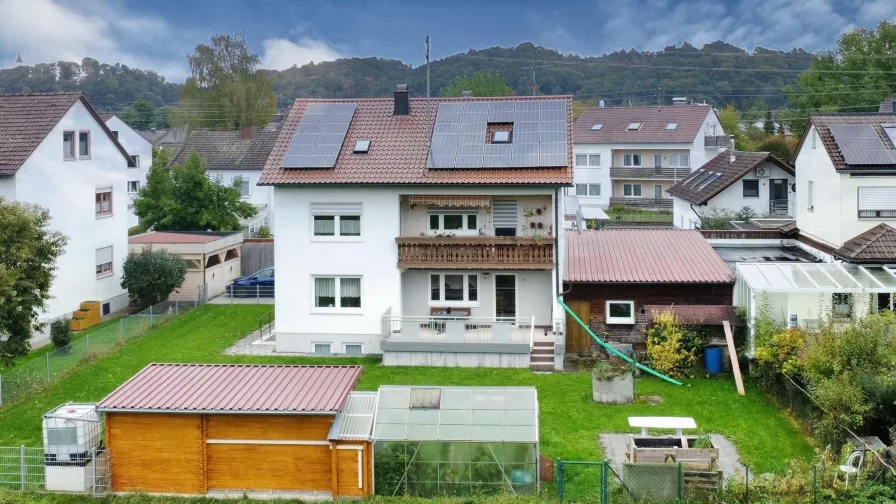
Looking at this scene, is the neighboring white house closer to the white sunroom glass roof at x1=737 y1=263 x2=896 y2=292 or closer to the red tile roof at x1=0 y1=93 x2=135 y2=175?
the red tile roof at x1=0 y1=93 x2=135 y2=175

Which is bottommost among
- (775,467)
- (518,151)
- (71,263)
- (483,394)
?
(775,467)

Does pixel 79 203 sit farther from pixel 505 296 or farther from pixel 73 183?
pixel 505 296

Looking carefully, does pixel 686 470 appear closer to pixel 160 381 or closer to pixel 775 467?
pixel 775 467

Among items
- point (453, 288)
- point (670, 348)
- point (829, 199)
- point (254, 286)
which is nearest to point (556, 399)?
point (670, 348)

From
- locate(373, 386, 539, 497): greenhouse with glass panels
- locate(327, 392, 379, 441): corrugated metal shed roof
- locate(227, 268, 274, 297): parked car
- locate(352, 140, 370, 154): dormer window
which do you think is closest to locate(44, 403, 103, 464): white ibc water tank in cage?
locate(327, 392, 379, 441): corrugated metal shed roof

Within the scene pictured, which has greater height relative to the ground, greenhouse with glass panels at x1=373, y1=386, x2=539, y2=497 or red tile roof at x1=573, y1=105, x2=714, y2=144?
red tile roof at x1=573, y1=105, x2=714, y2=144

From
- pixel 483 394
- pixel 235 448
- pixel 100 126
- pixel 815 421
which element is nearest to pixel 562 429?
pixel 483 394

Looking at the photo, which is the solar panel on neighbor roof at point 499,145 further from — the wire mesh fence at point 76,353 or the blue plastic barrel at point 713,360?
the wire mesh fence at point 76,353
